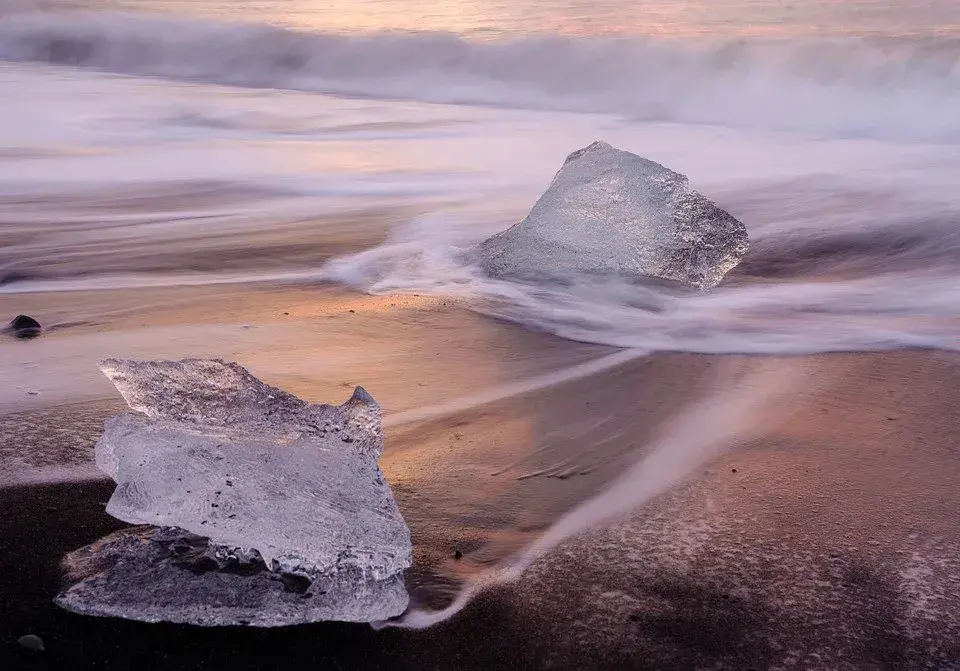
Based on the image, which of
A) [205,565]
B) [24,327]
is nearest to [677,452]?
[205,565]

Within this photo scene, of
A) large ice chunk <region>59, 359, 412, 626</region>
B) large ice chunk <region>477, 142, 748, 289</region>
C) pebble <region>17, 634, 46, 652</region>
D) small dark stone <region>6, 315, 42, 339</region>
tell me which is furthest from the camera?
large ice chunk <region>477, 142, 748, 289</region>

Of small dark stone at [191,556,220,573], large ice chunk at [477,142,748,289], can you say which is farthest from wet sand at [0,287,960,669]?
large ice chunk at [477,142,748,289]

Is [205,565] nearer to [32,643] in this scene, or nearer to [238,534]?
[238,534]

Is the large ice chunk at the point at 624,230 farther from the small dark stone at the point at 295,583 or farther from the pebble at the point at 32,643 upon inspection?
the pebble at the point at 32,643

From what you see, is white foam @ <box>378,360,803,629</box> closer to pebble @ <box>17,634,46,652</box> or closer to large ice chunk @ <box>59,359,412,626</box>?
large ice chunk @ <box>59,359,412,626</box>

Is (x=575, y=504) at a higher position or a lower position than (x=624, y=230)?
lower

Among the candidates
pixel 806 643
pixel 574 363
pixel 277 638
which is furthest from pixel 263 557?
pixel 574 363

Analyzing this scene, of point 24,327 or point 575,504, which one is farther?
point 24,327
